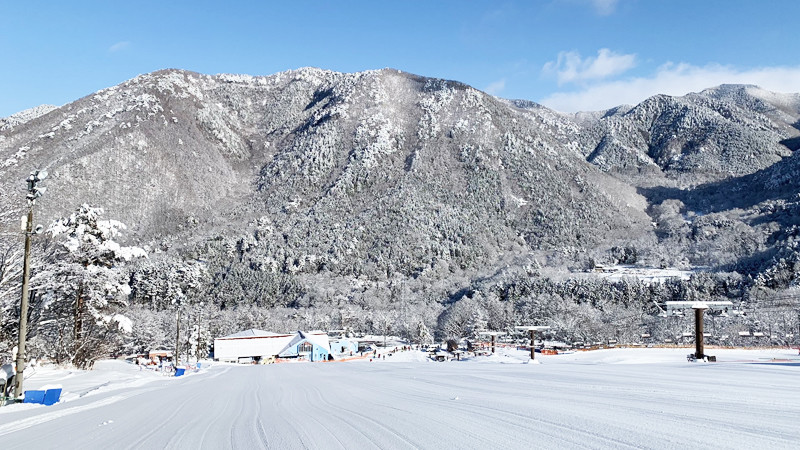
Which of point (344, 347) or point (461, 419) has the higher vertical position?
point (461, 419)

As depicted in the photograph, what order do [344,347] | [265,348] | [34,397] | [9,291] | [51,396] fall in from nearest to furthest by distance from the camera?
[34,397], [51,396], [9,291], [265,348], [344,347]

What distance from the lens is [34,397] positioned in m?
12.2

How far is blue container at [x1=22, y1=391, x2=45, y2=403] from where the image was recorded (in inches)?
481

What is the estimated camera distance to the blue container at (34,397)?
40.1ft

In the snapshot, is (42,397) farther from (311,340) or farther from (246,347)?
(246,347)

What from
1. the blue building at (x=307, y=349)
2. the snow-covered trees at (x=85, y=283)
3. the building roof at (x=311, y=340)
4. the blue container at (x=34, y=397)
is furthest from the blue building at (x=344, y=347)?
the blue container at (x=34, y=397)

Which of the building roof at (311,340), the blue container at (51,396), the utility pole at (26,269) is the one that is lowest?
the building roof at (311,340)

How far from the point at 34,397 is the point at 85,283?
14.0 metres

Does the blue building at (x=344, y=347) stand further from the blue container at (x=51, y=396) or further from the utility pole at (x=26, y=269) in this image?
the blue container at (x=51, y=396)

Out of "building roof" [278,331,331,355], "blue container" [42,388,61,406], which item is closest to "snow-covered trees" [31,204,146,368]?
"blue container" [42,388,61,406]

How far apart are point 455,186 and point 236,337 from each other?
424ft

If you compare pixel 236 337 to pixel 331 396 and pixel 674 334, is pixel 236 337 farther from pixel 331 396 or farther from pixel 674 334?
pixel 331 396

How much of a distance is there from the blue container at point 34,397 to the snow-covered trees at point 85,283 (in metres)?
12.1

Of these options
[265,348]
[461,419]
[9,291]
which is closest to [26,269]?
[9,291]
